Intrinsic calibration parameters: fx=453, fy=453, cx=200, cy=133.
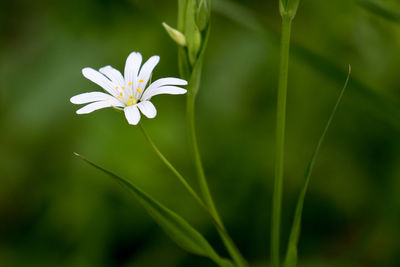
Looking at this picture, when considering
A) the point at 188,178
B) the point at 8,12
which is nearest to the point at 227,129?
the point at 188,178

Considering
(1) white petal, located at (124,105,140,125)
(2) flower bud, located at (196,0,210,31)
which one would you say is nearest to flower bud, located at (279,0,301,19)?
(2) flower bud, located at (196,0,210,31)

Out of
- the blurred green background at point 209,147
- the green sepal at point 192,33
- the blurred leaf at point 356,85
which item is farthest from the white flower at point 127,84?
the blurred green background at point 209,147

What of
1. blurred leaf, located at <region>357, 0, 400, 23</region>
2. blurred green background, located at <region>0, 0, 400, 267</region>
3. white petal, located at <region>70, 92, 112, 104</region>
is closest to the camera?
white petal, located at <region>70, 92, 112, 104</region>

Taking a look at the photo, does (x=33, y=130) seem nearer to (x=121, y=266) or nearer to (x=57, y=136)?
(x=57, y=136)

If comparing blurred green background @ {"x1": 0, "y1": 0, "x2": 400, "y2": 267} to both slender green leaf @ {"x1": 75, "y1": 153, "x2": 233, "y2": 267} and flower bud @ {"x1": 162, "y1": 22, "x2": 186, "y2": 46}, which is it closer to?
flower bud @ {"x1": 162, "y1": 22, "x2": 186, "y2": 46}

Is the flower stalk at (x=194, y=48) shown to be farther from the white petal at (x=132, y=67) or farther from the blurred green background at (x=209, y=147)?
the blurred green background at (x=209, y=147)

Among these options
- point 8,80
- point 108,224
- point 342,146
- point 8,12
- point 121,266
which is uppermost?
point 342,146
